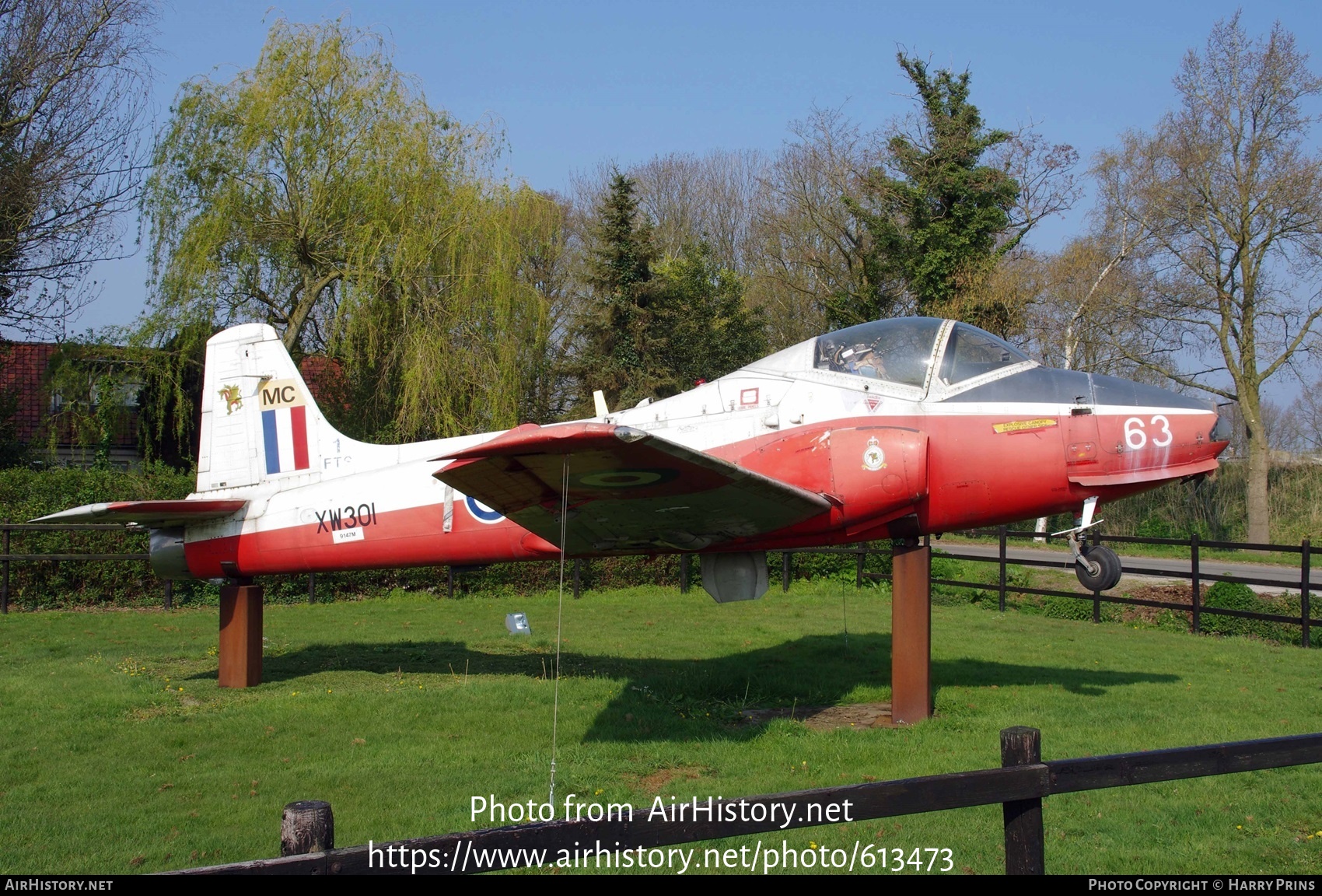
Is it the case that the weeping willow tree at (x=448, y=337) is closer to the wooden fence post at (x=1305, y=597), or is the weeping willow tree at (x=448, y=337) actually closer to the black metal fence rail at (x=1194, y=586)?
the black metal fence rail at (x=1194, y=586)

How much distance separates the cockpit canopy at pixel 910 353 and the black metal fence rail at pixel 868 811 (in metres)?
4.69

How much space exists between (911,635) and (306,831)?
671 cm

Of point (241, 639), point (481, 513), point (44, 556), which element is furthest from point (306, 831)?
point (44, 556)

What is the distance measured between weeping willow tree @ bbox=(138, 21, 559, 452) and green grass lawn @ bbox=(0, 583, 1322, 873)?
28.2 ft

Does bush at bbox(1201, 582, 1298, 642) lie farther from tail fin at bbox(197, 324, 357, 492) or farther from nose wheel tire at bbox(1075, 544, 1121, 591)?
tail fin at bbox(197, 324, 357, 492)

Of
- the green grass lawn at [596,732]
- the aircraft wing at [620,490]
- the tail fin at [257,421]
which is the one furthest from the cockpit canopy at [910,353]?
the tail fin at [257,421]

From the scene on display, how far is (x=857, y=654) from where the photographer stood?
12.2 metres

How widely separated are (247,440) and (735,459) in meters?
5.86

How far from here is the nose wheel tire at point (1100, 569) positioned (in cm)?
800

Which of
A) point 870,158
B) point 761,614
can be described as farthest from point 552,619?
point 870,158

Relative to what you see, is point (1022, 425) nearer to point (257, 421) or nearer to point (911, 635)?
point (911, 635)

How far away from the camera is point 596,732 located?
315 inches

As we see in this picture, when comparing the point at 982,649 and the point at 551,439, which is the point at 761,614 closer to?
the point at 982,649

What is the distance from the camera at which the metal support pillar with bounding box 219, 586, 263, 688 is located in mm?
10008
